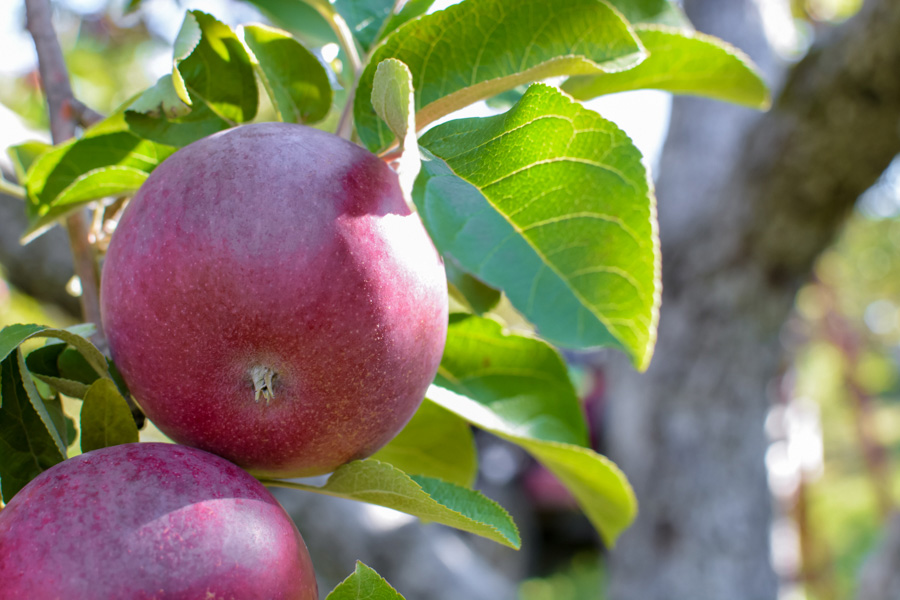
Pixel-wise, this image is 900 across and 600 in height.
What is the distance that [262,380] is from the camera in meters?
0.40

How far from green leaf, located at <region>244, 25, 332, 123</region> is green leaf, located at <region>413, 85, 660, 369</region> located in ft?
0.41

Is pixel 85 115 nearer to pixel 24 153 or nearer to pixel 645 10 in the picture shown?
pixel 24 153

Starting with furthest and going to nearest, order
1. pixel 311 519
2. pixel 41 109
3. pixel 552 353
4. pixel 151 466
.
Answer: pixel 41 109
pixel 311 519
pixel 552 353
pixel 151 466

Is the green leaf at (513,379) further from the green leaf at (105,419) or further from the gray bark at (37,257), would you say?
the gray bark at (37,257)

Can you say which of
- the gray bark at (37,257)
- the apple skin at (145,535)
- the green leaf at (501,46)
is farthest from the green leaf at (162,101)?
the gray bark at (37,257)

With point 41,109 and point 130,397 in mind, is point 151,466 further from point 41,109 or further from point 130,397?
point 41,109

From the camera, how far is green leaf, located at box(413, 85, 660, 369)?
16.1 inches

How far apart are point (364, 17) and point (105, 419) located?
0.36 metres

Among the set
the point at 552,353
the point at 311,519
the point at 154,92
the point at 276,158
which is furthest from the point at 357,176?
the point at 311,519

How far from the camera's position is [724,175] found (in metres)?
1.86

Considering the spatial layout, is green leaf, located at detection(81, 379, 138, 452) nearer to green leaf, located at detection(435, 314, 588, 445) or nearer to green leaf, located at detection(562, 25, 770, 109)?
green leaf, located at detection(435, 314, 588, 445)

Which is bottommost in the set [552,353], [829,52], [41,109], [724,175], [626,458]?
[626,458]


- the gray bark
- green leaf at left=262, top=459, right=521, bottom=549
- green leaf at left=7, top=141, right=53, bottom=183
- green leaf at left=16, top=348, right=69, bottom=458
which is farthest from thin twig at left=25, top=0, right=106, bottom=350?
the gray bark

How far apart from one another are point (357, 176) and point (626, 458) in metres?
1.72
